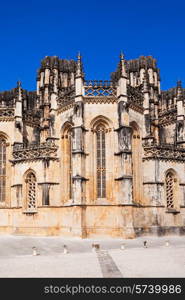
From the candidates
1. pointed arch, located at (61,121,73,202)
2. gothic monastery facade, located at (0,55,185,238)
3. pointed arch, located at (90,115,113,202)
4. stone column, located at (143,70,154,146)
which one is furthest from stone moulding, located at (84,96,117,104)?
stone column, located at (143,70,154,146)

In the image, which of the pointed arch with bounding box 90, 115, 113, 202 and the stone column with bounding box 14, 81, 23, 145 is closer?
the pointed arch with bounding box 90, 115, 113, 202

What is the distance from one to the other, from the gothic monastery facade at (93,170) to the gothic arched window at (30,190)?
0.08 m

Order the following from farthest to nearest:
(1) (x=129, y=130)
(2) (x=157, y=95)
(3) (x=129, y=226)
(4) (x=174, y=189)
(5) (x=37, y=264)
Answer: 1. (2) (x=157, y=95)
2. (4) (x=174, y=189)
3. (1) (x=129, y=130)
4. (3) (x=129, y=226)
5. (5) (x=37, y=264)

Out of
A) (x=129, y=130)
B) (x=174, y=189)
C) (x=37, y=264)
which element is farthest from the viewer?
(x=174, y=189)

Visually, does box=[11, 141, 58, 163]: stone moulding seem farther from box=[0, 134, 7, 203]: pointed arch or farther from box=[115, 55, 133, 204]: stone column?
box=[115, 55, 133, 204]: stone column

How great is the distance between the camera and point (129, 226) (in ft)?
83.1

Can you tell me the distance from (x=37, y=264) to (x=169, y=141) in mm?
25504

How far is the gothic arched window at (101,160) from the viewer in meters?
27.2

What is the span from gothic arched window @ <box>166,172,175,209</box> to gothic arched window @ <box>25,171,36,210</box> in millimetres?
11384

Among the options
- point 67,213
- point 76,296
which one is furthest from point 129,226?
point 76,296

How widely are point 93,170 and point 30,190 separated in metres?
6.15

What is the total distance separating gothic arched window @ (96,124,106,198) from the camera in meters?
27.2

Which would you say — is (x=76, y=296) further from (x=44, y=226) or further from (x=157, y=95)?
(x=157, y=95)

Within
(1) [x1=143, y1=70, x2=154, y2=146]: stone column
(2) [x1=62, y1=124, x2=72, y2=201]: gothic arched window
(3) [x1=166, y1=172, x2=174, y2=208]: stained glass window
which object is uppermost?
(1) [x1=143, y1=70, x2=154, y2=146]: stone column
